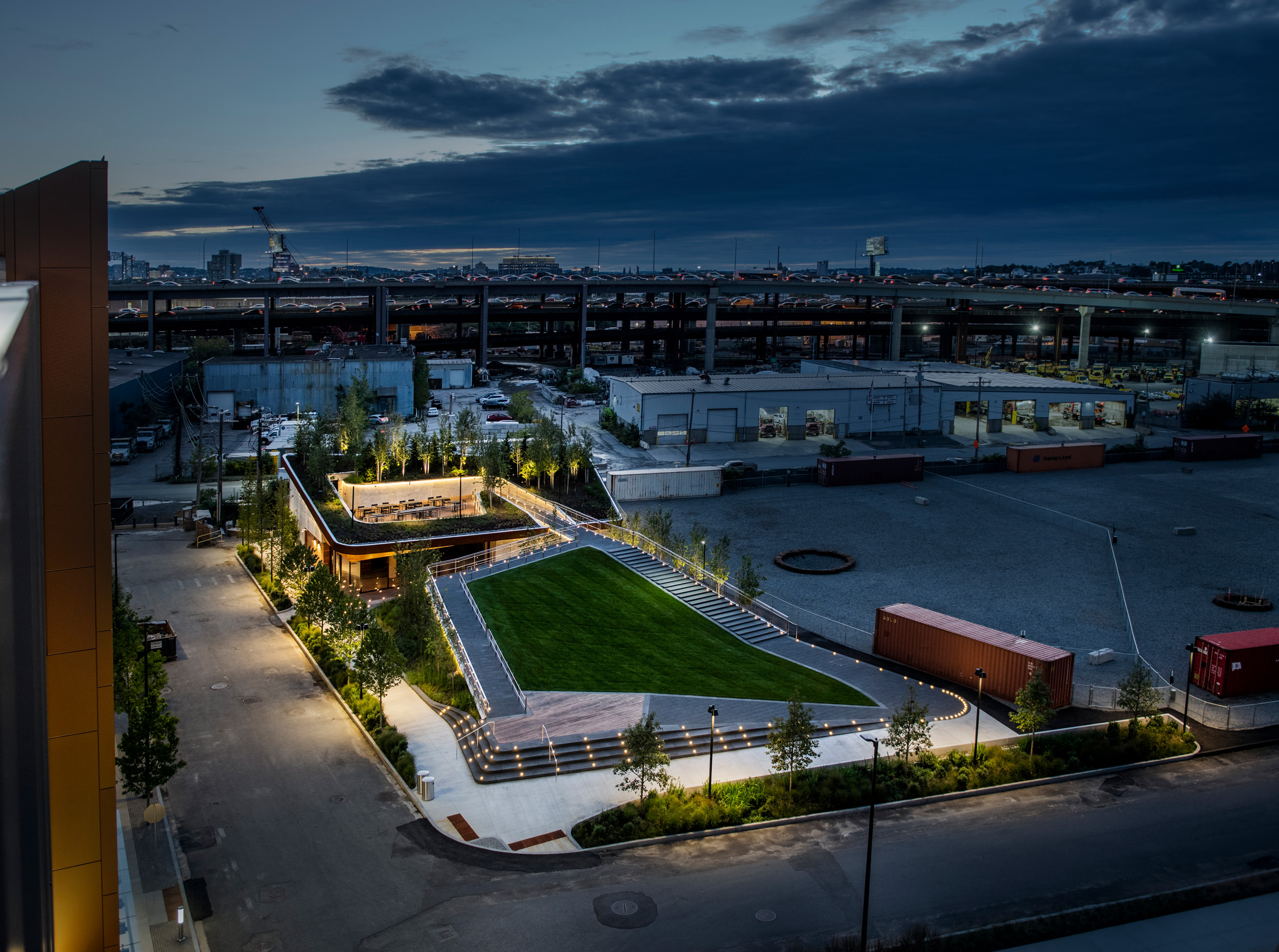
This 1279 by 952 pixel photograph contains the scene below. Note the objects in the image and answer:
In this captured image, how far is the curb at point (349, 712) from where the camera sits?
69.6 feet

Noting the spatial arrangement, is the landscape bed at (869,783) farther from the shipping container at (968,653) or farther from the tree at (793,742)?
the shipping container at (968,653)

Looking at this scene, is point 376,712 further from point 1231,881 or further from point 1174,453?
point 1174,453

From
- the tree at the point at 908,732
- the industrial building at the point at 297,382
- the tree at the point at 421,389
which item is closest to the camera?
the tree at the point at 908,732

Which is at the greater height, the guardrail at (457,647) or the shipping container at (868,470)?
the shipping container at (868,470)

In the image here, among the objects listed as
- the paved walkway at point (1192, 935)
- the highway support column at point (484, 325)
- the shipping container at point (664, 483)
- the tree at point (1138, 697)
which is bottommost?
the paved walkway at point (1192, 935)

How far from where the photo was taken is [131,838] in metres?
19.3

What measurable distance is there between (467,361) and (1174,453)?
55217 millimetres

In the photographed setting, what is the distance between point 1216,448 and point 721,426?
96.7 feet

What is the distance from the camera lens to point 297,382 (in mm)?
70312

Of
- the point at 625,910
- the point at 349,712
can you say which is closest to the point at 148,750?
the point at 349,712

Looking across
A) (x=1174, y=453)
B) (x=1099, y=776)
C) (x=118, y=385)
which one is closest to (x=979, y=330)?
(x=1174, y=453)

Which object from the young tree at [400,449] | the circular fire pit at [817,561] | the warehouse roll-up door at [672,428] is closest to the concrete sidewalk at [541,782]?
the circular fire pit at [817,561]

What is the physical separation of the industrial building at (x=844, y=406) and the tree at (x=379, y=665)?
3762cm

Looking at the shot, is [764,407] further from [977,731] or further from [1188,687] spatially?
[977,731]
